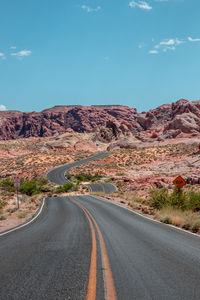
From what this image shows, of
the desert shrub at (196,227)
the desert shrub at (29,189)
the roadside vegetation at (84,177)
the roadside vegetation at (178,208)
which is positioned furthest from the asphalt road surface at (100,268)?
the roadside vegetation at (84,177)

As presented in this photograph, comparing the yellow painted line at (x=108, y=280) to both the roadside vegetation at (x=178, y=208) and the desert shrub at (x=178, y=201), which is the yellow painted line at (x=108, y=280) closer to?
the roadside vegetation at (x=178, y=208)

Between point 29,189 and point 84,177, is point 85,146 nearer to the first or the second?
point 84,177

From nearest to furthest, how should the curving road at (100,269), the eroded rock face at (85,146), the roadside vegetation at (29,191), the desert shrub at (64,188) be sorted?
the curving road at (100,269), the roadside vegetation at (29,191), the desert shrub at (64,188), the eroded rock face at (85,146)

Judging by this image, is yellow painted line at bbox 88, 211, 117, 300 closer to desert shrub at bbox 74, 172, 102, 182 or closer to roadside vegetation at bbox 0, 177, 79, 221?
roadside vegetation at bbox 0, 177, 79, 221

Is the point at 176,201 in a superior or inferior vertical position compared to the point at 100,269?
inferior

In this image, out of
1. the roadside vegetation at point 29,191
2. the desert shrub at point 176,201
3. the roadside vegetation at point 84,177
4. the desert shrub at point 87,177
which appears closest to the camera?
the desert shrub at point 176,201

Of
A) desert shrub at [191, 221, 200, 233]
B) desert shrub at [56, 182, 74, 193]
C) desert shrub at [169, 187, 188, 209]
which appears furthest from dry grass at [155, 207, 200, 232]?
desert shrub at [56, 182, 74, 193]

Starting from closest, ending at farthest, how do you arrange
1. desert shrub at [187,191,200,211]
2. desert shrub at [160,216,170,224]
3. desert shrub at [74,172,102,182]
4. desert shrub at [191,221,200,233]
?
desert shrub at [191,221,200,233]
desert shrub at [160,216,170,224]
desert shrub at [187,191,200,211]
desert shrub at [74,172,102,182]

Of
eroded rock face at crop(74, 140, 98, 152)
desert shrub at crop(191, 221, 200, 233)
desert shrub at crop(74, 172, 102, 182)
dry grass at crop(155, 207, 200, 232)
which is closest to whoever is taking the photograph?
desert shrub at crop(191, 221, 200, 233)

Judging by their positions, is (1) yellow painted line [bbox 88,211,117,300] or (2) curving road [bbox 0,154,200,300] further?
A: (2) curving road [bbox 0,154,200,300]

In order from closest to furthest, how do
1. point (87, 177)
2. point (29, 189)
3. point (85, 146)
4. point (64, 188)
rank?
point (29, 189) < point (64, 188) < point (87, 177) < point (85, 146)

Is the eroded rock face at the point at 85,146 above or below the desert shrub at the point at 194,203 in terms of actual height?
above

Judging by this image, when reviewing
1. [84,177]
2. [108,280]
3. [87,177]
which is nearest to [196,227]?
[108,280]

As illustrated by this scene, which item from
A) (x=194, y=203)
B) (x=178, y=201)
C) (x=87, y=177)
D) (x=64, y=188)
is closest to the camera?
(x=194, y=203)
